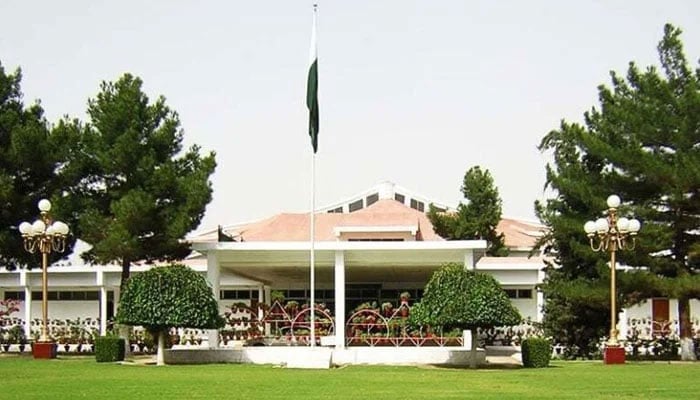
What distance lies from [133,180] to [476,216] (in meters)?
21.6

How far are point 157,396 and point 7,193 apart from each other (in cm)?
1730

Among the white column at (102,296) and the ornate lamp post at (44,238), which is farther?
the white column at (102,296)

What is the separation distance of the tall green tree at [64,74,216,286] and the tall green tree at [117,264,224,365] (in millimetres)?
5338

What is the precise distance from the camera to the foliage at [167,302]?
92.3 ft

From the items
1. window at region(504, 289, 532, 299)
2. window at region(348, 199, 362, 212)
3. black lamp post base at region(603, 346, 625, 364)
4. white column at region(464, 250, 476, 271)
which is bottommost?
black lamp post base at region(603, 346, 625, 364)

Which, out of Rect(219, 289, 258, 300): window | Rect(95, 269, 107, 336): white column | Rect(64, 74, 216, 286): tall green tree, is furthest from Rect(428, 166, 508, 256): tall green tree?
A: Rect(64, 74, 216, 286): tall green tree

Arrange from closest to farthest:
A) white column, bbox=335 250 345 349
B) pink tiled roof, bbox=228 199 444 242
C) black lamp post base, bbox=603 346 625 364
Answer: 1. black lamp post base, bbox=603 346 625 364
2. white column, bbox=335 250 345 349
3. pink tiled roof, bbox=228 199 444 242

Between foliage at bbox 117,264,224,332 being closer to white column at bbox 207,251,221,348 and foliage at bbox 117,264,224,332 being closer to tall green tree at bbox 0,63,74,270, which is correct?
white column at bbox 207,251,221,348

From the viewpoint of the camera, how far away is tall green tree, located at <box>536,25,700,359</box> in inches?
1241

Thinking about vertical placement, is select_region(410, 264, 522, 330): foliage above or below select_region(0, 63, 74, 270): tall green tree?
below

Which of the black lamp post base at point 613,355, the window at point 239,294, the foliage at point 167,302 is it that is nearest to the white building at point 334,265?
the window at point 239,294

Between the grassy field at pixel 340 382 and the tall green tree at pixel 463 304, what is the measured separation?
127 centimetres

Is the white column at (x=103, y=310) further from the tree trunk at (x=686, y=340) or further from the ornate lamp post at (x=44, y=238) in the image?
the tree trunk at (x=686, y=340)

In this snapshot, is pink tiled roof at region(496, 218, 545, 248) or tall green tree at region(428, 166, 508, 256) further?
pink tiled roof at region(496, 218, 545, 248)
